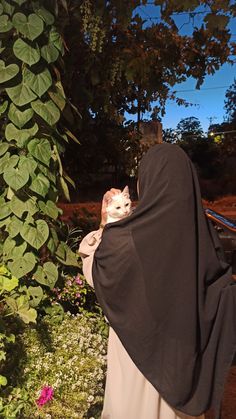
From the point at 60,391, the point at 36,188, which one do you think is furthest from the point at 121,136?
the point at 60,391

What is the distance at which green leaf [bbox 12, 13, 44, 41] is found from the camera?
270 cm

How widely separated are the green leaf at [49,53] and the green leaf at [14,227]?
0.90 metres

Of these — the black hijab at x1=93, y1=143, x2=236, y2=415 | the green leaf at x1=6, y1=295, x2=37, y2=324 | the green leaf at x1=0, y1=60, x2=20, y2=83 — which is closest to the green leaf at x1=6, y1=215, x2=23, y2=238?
the green leaf at x1=6, y1=295, x2=37, y2=324

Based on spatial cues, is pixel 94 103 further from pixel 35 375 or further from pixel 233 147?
pixel 233 147

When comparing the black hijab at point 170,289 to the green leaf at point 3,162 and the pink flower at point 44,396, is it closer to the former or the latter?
the pink flower at point 44,396

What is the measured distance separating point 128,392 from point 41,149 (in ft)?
4.93

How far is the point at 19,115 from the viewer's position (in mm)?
2771

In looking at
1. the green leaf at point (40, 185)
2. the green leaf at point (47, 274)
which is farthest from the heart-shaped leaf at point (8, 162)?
the green leaf at point (47, 274)

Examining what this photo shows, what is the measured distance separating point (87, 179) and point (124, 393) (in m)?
5.71

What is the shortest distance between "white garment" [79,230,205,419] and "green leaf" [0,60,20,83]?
128 cm

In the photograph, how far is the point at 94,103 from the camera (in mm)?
5305

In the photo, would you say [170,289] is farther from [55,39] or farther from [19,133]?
[55,39]

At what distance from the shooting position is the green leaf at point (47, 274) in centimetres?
292

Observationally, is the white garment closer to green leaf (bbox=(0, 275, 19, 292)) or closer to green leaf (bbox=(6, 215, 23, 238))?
green leaf (bbox=(0, 275, 19, 292))
